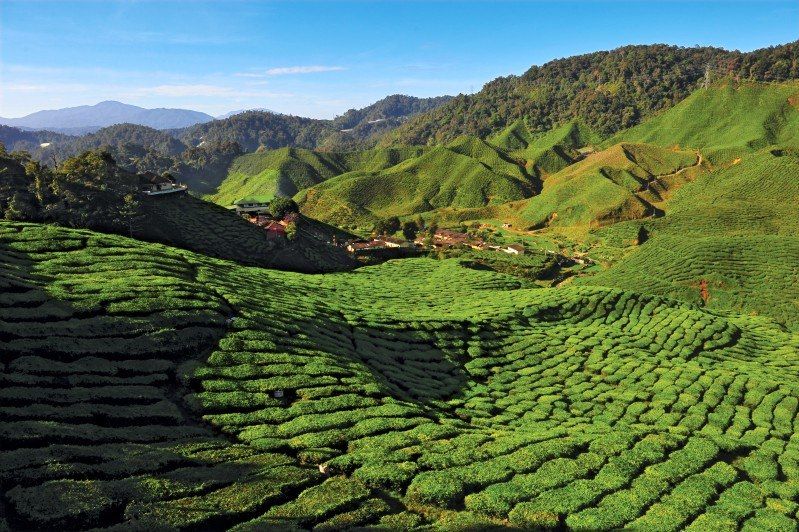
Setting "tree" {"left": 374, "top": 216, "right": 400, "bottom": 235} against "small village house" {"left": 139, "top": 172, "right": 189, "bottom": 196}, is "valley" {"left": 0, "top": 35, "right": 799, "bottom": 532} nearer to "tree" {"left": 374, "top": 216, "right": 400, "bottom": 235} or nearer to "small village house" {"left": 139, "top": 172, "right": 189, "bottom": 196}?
"small village house" {"left": 139, "top": 172, "right": 189, "bottom": 196}

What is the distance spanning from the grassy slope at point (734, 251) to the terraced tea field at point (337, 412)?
133 feet

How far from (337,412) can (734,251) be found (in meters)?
114

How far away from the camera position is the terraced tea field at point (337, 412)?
2128 centimetres

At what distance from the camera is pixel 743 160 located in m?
181

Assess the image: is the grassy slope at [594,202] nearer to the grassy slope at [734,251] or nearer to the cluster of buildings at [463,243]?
the grassy slope at [734,251]

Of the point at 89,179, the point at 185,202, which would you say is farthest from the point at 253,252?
the point at 89,179

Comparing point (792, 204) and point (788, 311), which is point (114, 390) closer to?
point (788, 311)

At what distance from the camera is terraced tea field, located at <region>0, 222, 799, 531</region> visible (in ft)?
69.8

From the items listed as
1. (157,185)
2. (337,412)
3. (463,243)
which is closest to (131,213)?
(157,185)

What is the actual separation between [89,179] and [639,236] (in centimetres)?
14705

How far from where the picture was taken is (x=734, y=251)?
105 m

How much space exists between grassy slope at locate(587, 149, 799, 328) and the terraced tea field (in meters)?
40.5

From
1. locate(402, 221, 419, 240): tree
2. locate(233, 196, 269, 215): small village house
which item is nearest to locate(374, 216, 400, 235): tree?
locate(402, 221, 419, 240): tree

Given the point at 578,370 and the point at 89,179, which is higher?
the point at 89,179
